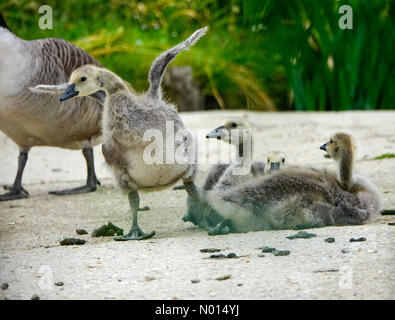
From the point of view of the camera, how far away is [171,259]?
303cm

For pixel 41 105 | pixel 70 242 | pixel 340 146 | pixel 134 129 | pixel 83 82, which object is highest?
pixel 83 82

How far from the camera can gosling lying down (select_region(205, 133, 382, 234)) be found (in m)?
3.61

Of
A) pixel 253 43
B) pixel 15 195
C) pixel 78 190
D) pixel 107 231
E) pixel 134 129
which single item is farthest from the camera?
pixel 253 43

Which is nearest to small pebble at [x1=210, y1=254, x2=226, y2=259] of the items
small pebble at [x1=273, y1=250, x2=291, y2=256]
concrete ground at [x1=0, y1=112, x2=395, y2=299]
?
concrete ground at [x1=0, y1=112, x2=395, y2=299]

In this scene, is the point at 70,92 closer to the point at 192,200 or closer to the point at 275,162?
the point at 192,200

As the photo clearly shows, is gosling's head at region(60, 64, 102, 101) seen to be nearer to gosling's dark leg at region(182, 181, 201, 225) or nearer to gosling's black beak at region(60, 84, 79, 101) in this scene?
gosling's black beak at region(60, 84, 79, 101)

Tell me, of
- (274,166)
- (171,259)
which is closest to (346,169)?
(274,166)

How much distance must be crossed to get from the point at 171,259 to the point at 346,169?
1.29m

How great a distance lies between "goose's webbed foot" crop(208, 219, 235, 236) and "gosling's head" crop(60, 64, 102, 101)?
3.14 feet

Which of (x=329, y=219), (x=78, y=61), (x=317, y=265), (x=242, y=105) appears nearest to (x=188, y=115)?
(x=242, y=105)

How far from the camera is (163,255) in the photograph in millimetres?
3107

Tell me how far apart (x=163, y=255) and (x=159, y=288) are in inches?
19.0

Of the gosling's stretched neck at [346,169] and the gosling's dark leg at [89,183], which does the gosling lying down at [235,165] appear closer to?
the gosling's stretched neck at [346,169]

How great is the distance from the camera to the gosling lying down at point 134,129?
3465mm
